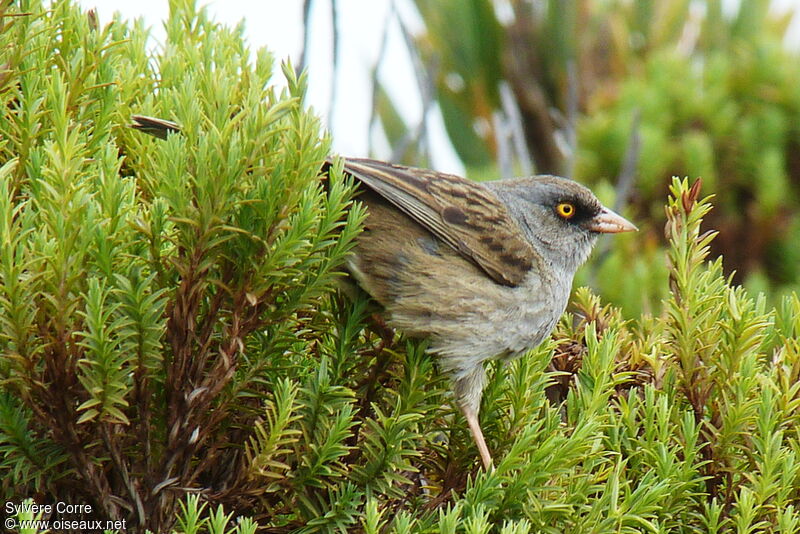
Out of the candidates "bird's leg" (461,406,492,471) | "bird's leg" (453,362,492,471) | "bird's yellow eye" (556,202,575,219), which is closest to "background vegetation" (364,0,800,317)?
"bird's yellow eye" (556,202,575,219)

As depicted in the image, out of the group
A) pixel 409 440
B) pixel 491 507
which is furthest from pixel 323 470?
pixel 491 507

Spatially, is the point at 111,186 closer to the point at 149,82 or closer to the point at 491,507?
the point at 149,82

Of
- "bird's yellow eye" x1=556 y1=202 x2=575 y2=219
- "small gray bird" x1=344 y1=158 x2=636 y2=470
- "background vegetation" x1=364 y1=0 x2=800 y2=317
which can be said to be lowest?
"small gray bird" x1=344 y1=158 x2=636 y2=470

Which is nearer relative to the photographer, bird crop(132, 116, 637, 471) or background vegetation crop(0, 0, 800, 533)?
background vegetation crop(0, 0, 800, 533)

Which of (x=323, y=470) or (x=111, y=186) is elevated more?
(x=111, y=186)

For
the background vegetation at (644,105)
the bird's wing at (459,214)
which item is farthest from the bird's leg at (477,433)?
the background vegetation at (644,105)

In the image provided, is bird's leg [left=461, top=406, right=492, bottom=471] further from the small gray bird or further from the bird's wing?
the bird's wing

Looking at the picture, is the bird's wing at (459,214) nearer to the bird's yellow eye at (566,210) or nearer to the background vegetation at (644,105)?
the bird's yellow eye at (566,210)

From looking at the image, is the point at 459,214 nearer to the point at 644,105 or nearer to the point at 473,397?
the point at 473,397

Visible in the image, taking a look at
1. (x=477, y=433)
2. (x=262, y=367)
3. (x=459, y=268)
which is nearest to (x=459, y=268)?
(x=459, y=268)
